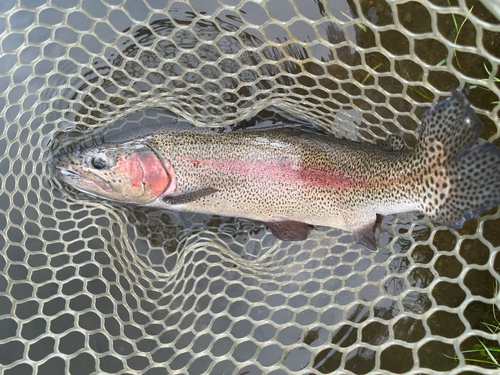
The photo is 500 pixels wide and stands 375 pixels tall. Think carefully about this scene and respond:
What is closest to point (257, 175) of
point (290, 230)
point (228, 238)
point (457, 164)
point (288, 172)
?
point (288, 172)

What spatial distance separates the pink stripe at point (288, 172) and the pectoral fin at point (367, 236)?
0.35m

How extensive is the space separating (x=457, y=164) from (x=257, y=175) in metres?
1.33

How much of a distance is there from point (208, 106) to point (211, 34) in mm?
776

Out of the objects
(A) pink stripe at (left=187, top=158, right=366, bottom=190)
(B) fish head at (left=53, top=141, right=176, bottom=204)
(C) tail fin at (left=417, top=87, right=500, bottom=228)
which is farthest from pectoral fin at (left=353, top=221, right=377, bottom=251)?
(B) fish head at (left=53, top=141, right=176, bottom=204)

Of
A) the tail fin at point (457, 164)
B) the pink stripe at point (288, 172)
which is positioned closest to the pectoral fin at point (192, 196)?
the pink stripe at point (288, 172)

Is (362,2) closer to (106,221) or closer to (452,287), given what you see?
(452,287)

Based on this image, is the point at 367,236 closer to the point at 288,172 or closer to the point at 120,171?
the point at 288,172

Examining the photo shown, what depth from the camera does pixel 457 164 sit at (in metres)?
1.99

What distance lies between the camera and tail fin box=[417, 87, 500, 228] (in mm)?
1867

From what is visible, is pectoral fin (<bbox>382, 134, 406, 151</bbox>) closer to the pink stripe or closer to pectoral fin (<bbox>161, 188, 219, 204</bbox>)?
the pink stripe

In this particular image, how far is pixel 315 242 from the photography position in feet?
9.95

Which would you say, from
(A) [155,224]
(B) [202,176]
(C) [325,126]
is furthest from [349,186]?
(A) [155,224]

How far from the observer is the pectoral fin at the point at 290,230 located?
9.34 feet

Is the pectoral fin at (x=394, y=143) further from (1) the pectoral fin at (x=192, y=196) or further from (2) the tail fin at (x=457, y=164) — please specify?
(1) the pectoral fin at (x=192, y=196)
